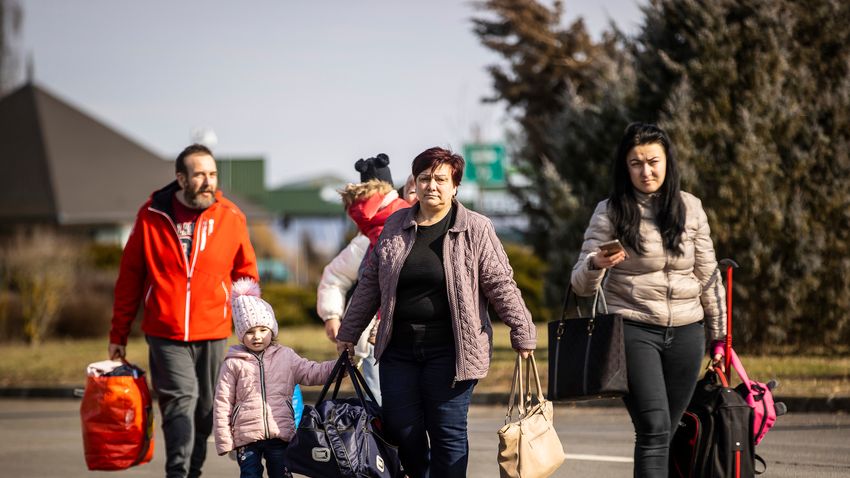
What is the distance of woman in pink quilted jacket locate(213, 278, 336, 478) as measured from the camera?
18.4 feet

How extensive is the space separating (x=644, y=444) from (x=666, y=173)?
127 centimetres

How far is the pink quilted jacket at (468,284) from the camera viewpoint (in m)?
5.01

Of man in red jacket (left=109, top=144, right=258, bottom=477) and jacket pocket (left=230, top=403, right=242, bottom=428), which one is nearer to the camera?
jacket pocket (left=230, top=403, right=242, bottom=428)

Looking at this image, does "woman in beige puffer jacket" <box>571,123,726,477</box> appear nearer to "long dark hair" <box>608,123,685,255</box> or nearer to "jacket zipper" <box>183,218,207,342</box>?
"long dark hair" <box>608,123,685,255</box>

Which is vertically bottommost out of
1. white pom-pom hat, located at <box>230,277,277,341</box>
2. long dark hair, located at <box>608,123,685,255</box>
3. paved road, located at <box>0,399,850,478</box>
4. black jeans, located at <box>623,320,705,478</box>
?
paved road, located at <box>0,399,850,478</box>

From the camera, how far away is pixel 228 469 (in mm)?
8469

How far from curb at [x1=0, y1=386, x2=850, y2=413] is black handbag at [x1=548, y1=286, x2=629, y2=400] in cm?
251

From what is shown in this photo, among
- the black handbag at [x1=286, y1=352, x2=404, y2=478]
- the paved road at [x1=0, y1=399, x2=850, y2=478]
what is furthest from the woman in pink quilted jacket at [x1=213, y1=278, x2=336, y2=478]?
the paved road at [x1=0, y1=399, x2=850, y2=478]

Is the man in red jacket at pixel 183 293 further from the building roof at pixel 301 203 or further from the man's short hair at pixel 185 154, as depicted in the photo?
the building roof at pixel 301 203

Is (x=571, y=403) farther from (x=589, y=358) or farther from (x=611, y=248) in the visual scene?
(x=611, y=248)

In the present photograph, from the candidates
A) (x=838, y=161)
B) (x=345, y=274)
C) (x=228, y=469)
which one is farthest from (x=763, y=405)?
(x=838, y=161)

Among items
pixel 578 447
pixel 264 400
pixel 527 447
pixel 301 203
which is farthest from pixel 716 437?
pixel 301 203

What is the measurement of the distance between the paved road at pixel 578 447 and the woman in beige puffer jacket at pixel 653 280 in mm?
2417

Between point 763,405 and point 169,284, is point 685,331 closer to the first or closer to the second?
point 763,405
